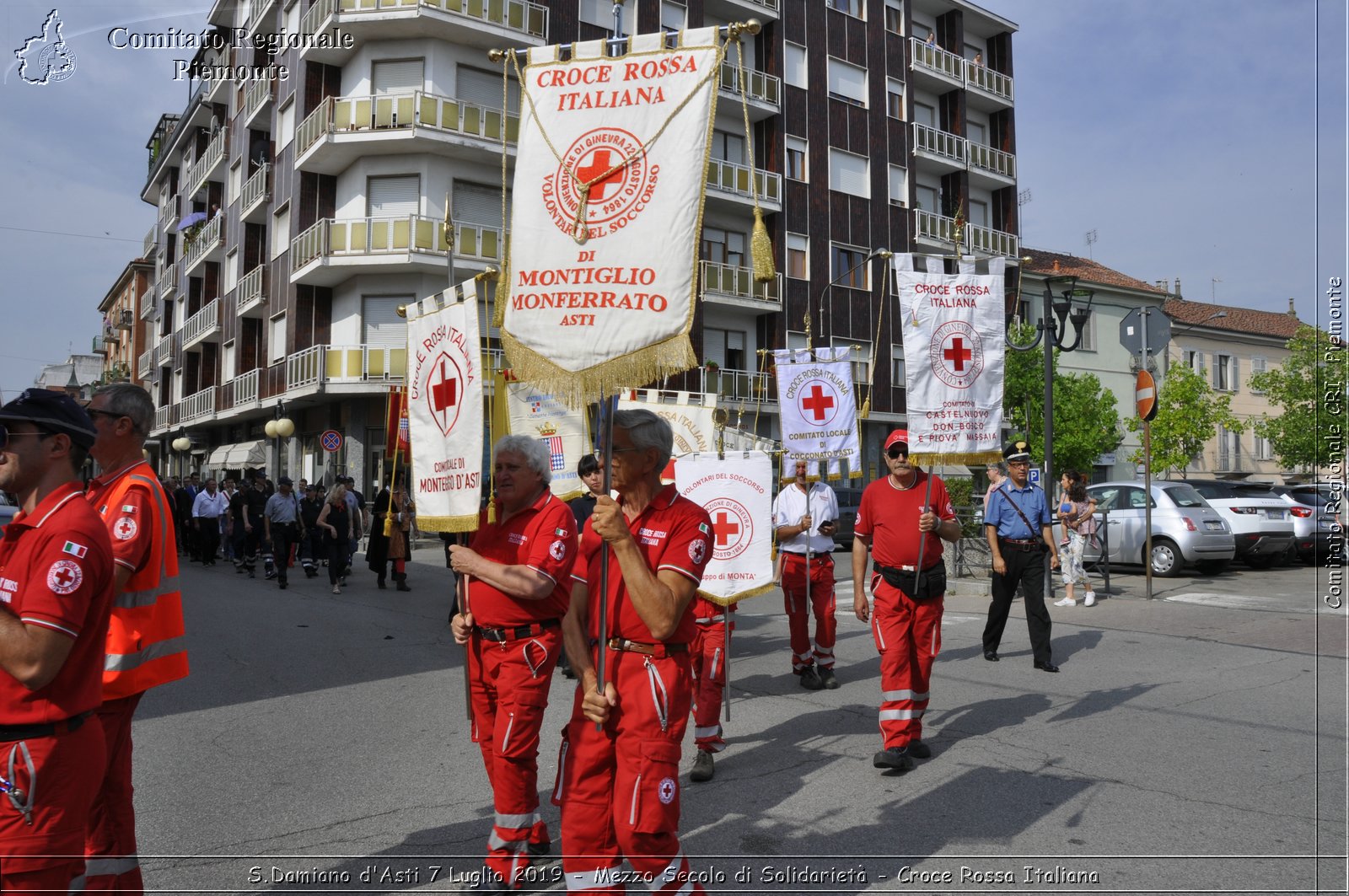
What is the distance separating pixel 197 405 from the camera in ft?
132

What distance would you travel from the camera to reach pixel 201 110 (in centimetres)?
4322

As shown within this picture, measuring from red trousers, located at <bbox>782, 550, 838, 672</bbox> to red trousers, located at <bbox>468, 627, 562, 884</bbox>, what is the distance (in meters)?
4.27

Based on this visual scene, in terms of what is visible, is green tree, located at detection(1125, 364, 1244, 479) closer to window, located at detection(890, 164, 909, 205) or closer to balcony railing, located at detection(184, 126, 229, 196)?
window, located at detection(890, 164, 909, 205)

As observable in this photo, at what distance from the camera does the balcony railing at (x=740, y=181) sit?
103ft

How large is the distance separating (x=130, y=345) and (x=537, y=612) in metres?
68.3

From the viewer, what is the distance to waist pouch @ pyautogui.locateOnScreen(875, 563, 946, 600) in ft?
20.2

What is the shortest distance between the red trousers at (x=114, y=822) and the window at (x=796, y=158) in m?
32.1

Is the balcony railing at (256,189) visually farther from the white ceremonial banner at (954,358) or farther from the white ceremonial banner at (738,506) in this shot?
the white ceremonial banner at (954,358)

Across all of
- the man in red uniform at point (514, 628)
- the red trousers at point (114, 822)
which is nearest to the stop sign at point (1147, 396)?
the man in red uniform at point (514, 628)

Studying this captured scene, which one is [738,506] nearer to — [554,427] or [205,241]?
[554,427]

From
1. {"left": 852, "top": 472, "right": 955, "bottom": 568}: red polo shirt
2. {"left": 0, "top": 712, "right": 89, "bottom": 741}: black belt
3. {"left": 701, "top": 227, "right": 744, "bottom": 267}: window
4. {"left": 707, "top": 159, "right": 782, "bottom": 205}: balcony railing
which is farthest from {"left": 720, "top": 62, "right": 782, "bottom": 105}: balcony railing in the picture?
{"left": 0, "top": 712, "right": 89, "bottom": 741}: black belt

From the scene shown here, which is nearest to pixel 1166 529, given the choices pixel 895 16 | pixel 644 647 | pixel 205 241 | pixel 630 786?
pixel 644 647

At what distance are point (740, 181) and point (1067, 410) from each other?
15316mm

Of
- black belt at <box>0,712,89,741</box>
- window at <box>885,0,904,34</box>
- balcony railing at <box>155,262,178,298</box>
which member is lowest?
black belt at <box>0,712,89,741</box>
